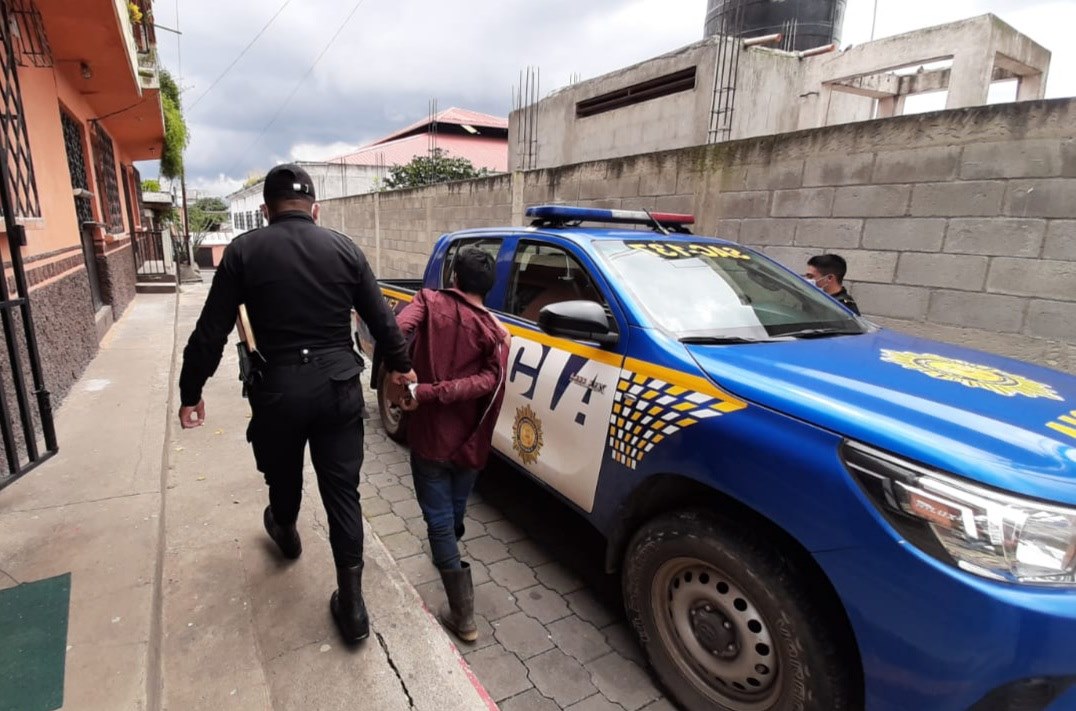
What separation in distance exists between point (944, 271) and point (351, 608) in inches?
161

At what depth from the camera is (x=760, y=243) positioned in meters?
4.85

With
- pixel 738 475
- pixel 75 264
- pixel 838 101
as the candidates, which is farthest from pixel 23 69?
pixel 838 101

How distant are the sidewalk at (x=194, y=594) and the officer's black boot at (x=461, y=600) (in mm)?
116

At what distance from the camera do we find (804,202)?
14.7ft

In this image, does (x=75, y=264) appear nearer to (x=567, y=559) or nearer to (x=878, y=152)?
(x=567, y=559)

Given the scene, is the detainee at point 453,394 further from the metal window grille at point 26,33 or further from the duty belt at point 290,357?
the metal window grille at point 26,33

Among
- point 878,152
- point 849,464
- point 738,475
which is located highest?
point 878,152

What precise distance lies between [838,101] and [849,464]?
1006cm

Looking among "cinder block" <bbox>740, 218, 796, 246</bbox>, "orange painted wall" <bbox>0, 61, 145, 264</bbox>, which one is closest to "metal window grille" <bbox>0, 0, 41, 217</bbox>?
"orange painted wall" <bbox>0, 61, 145, 264</bbox>

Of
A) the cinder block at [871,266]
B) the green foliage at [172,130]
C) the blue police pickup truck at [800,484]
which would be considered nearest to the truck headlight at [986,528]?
the blue police pickup truck at [800,484]

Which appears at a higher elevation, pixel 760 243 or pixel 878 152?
pixel 878 152

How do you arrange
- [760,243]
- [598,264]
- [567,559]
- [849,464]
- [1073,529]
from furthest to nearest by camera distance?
[760,243], [567,559], [598,264], [849,464], [1073,529]

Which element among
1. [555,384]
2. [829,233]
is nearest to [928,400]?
[555,384]

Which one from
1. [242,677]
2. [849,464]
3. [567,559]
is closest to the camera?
[849,464]
